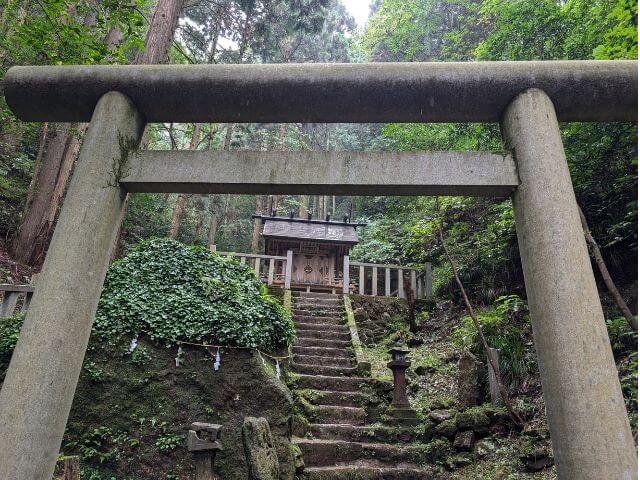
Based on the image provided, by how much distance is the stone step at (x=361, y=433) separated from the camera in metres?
6.24

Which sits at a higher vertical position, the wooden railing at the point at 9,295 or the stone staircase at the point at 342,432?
the wooden railing at the point at 9,295

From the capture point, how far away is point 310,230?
16.2 metres

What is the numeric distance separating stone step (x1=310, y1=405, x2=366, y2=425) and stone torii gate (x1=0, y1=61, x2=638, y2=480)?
478 cm

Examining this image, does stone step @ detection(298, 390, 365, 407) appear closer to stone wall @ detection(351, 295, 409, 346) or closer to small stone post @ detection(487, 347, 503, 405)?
small stone post @ detection(487, 347, 503, 405)

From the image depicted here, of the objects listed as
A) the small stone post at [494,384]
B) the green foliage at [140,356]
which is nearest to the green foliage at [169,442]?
the green foliage at [140,356]

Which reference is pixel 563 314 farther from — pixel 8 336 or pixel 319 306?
pixel 319 306

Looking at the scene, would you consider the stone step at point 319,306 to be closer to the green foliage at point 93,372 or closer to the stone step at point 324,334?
the stone step at point 324,334

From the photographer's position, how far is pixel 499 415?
566cm

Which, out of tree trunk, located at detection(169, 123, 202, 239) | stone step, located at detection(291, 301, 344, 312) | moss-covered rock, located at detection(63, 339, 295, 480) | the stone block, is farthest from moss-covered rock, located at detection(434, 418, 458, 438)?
tree trunk, located at detection(169, 123, 202, 239)

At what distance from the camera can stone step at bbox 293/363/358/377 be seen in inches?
316

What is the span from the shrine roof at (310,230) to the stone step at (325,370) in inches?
307

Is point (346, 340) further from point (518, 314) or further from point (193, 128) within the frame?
point (193, 128)

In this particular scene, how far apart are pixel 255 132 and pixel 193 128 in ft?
26.4

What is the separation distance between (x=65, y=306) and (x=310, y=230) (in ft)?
45.1
